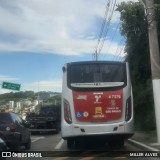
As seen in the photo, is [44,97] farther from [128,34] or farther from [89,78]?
[89,78]

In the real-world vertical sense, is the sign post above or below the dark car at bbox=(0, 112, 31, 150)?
above

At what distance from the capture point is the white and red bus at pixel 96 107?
51.8 feet

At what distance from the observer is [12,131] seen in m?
16.1

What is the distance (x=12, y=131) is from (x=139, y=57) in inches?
451

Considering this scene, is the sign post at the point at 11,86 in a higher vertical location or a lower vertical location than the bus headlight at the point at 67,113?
higher

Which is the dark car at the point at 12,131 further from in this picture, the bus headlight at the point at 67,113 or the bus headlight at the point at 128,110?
the bus headlight at the point at 128,110

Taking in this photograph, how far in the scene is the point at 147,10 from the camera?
17.7 meters

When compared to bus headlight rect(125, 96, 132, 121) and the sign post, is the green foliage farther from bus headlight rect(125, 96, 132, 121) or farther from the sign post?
the sign post

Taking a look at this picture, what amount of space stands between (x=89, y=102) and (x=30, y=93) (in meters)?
90.8

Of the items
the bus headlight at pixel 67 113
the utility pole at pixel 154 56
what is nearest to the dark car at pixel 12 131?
the bus headlight at pixel 67 113

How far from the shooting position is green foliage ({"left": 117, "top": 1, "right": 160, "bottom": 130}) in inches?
871

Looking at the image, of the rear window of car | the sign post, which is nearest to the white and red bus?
the rear window of car

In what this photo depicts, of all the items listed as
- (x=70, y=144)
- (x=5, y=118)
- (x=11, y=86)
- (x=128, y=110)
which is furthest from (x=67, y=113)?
(x=11, y=86)

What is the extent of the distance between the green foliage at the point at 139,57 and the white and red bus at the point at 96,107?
6083 mm
